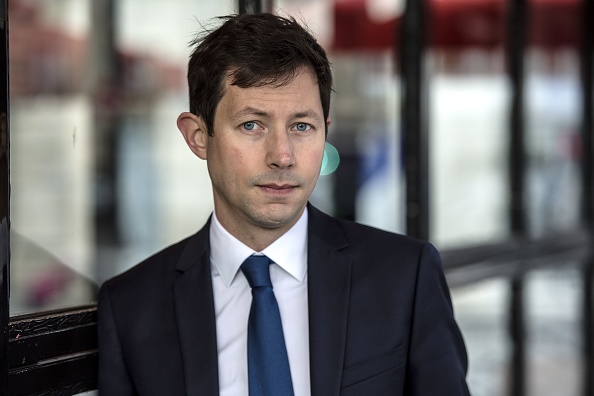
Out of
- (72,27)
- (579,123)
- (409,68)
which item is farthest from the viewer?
(72,27)

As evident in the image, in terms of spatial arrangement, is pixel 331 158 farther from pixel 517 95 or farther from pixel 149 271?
pixel 149 271

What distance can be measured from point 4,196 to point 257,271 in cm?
47

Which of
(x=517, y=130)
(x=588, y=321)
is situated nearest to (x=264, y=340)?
(x=517, y=130)

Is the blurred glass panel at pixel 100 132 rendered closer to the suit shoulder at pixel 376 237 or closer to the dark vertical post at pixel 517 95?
the dark vertical post at pixel 517 95

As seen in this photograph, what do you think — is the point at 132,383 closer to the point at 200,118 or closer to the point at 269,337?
the point at 269,337

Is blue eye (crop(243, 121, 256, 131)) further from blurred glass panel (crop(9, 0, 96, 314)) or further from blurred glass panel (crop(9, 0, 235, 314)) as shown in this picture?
blurred glass panel (crop(9, 0, 96, 314))

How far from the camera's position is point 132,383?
69.1 inches

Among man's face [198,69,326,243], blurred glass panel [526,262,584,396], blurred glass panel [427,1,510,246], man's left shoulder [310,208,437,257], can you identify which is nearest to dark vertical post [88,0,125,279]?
blurred glass panel [427,1,510,246]

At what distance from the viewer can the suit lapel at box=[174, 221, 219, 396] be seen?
5.50 ft

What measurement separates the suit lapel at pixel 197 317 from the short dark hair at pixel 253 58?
244 mm

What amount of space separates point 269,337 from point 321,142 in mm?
351

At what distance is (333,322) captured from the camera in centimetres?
169

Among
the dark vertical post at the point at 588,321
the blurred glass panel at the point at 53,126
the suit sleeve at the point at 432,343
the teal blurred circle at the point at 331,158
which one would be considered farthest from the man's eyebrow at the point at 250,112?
the teal blurred circle at the point at 331,158

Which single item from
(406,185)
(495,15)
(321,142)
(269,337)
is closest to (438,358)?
(269,337)
